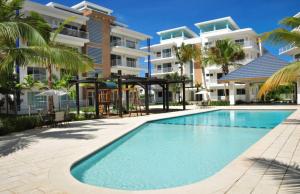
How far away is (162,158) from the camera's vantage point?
8.76m

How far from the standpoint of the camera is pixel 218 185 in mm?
4715

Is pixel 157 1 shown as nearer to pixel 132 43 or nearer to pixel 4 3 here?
pixel 4 3

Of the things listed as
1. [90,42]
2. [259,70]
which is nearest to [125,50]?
[90,42]

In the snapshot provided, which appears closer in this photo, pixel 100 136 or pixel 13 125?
pixel 100 136

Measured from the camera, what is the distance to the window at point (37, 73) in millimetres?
30016

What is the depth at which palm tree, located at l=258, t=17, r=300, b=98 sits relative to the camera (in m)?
10.7

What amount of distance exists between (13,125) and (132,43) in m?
34.4

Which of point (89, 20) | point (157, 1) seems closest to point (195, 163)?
point (157, 1)

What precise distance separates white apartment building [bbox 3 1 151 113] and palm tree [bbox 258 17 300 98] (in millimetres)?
21027

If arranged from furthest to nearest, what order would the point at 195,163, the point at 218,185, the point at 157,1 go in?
the point at 157,1 < the point at 195,163 < the point at 218,185

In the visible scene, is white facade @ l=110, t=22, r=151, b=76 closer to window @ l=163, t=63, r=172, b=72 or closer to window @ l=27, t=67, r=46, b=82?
window @ l=163, t=63, r=172, b=72

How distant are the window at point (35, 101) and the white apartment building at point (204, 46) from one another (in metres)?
24.0

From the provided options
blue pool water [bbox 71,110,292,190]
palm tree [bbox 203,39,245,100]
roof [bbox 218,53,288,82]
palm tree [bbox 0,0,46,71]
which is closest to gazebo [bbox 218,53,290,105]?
roof [bbox 218,53,288,82]

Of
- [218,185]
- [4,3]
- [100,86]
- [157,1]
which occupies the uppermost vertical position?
[157,1]
